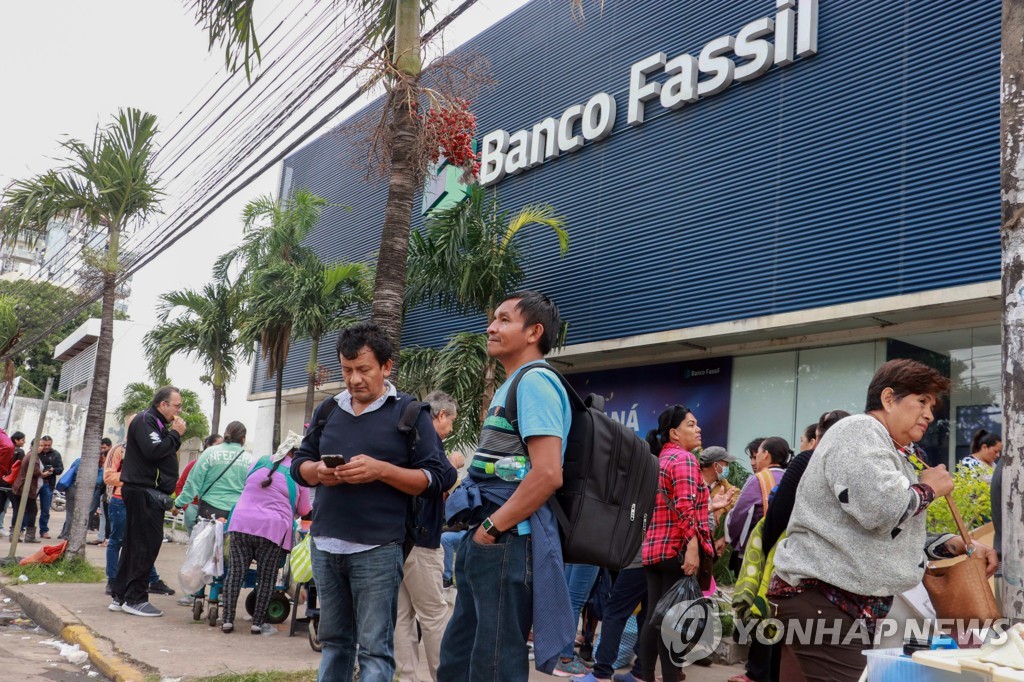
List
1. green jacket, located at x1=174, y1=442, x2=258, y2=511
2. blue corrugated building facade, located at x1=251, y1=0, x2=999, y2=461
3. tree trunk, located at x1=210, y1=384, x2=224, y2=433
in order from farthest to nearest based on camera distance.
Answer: tree trunk, located at x1=210, y1=384, x2=224, y2=433, blue corrugated building facade, located at x1=251, y1=0, x2=999, y2=461, green jacket, located at x1=174, y1=442, x2=258, y2=511

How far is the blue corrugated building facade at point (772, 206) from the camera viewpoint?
10.9 m

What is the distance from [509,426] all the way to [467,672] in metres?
0.94

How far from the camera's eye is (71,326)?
45.7 m

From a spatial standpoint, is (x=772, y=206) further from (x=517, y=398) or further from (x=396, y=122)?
(x=517, y=398)

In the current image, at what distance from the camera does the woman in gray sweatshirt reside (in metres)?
3.03

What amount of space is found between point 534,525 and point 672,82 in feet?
41.1

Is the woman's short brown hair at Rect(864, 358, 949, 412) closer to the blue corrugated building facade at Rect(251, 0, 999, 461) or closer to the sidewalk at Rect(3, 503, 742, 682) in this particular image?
the sidewalk at Rect(3, 503, 742, 682)

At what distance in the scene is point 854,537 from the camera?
311 centimetres

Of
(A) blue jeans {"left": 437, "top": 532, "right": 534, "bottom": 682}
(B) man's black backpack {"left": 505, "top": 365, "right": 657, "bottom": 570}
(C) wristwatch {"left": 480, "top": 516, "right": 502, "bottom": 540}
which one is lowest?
(A) blue jeans {"left": 437, "top": 532, "right": 534, "bottom": 682}

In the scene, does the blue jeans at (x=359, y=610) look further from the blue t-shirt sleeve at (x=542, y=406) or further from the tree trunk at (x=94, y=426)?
the tree trunk at (x=94, y=426)

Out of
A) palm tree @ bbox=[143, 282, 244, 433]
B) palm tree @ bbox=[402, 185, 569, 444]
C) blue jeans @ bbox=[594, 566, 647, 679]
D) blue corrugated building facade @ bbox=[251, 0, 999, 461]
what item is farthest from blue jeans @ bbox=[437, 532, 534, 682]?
palm tree @ bbox=[143, 282, 244, 433]

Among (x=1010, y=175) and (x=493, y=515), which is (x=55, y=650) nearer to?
(x=493, y=515)

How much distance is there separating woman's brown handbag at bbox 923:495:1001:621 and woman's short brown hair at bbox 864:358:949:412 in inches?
17.3

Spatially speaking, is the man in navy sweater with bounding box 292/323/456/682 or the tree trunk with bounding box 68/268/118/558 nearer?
the man in navy sweater with bounding box 292/323/456/682
